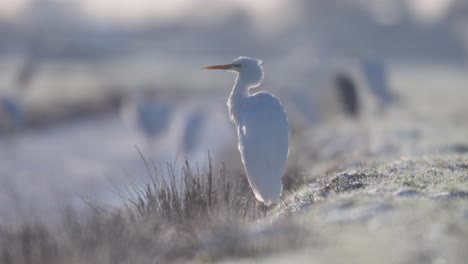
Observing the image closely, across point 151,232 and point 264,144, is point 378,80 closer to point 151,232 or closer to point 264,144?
point 264,144

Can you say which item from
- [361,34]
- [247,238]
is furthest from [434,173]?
[361,34]

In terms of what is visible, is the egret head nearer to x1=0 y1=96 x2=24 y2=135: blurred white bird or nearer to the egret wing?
the egret wing

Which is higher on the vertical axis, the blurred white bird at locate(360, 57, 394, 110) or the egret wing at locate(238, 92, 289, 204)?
the egret wing at locate(238, 92, 289, 204)

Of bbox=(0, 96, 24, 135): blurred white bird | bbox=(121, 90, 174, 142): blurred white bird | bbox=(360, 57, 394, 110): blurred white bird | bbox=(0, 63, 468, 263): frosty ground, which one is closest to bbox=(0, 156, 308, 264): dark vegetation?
bbox=(0, 63, 468, 263): frosty ground

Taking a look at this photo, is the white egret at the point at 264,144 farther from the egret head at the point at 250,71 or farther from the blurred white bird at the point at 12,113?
the blurred white bird at the point at 12,113

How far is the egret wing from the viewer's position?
19.2 ft

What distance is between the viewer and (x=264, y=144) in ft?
19.5

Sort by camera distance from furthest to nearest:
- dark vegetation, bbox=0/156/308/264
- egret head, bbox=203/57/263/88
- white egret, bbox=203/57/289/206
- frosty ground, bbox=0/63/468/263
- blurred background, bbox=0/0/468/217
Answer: blurred background, bbox=0/0/468/217 → egret head, bbox=203/57/263/88 → white egret, bbox=203/57/289/206 → dark vegetation, bbox=0/156/308/264 → frosty ground, bbox=0/63/468/263

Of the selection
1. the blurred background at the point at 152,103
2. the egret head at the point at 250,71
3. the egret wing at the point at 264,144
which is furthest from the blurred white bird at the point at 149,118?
the egret wing at the point at 264,144

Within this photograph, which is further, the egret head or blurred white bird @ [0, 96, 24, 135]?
blurred white bird @ [0, 96, 24, 135]

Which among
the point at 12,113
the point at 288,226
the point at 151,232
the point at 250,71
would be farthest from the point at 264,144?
the point at 12,113

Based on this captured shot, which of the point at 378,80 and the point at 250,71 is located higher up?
the point at 250,71

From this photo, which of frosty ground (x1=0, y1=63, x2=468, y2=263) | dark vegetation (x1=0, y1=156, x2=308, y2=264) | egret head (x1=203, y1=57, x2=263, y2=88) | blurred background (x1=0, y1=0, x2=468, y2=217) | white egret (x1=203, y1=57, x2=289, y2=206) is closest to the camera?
frosty ground (x1=0, y1=63, x2=468, y2=263)

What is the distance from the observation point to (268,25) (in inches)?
3056
